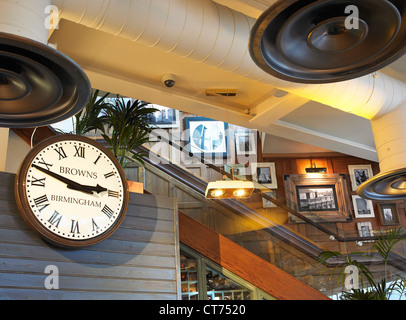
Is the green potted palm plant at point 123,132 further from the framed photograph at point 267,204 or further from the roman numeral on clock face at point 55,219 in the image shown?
the framed photograph at point 267,204

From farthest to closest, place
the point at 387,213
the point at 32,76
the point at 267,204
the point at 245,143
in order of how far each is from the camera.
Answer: the point at 245,143
the point at 387,213
the point at 267,204
the point at 32,76

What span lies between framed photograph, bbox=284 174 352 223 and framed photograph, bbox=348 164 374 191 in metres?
0.20

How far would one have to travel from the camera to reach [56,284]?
264 cm

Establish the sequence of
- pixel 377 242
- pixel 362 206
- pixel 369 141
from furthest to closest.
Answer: pixel 362 206
pixel 369 141
pixel 377 242

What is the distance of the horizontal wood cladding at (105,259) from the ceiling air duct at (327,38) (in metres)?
1.52

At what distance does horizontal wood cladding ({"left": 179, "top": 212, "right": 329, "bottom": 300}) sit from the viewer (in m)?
4.12

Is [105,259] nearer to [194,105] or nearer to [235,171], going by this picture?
[194,105]

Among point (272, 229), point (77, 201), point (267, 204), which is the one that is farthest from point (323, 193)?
point (77, 201)

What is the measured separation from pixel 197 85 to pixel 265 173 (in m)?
3.97

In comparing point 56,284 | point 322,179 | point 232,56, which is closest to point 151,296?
point 56,284

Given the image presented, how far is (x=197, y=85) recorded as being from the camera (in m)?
5.34

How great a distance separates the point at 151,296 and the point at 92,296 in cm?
43
